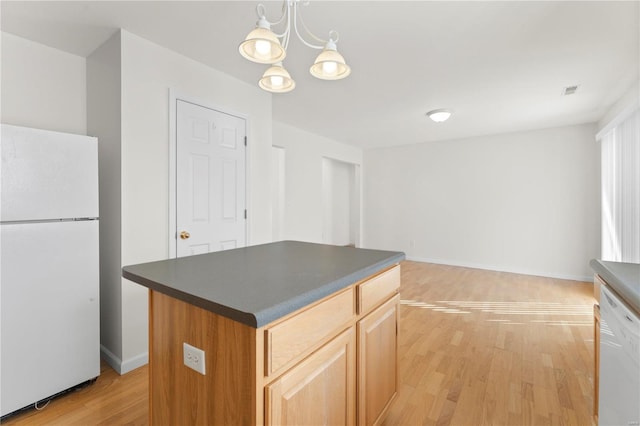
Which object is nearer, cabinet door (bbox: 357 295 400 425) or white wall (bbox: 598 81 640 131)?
cabinet door (bbox: 357 295 400 425)

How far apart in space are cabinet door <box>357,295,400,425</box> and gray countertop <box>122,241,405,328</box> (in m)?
0.25

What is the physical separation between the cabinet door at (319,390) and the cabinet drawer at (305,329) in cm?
5

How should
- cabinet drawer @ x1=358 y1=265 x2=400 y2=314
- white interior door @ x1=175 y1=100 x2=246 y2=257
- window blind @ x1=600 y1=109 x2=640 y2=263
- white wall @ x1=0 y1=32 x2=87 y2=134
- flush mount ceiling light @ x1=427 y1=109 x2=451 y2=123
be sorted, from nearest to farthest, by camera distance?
cabinet drawer @ x1=358 y1=265 x2=400 y2=314
white wall @ x1=0 y1=32 x2=87 y2=134
white interior door @ x1=175 y1=100 x2=246 y2=257
window blind @ x1=600 y1=109 x2=640 y2=263
flush mount ceiling light @ x1=427 y1=109 x2=451 y2=123

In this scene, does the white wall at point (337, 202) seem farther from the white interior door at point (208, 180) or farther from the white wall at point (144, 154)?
the white wall at point (144, 154)

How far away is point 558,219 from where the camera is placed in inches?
190

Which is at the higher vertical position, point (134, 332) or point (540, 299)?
point (134, 332)

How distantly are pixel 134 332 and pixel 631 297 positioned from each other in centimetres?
279

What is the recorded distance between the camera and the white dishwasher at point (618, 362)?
3.00ft

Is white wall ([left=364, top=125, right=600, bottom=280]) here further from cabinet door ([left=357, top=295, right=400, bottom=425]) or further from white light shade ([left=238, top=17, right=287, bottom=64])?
white light shade ([left=238, top=17, right=287, bottom=64])

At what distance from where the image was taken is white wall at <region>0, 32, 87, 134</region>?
214 cm

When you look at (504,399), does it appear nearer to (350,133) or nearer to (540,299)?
(540,299)

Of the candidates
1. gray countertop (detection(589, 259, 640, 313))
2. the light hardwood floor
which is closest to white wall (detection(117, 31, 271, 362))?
the light hardwood floor

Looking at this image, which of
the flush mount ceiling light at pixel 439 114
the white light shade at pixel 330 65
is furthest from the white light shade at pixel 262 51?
the flush mount ceiling light at pixel 439 114

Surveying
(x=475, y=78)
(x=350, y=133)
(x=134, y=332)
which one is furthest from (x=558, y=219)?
(x=134, y=332)
